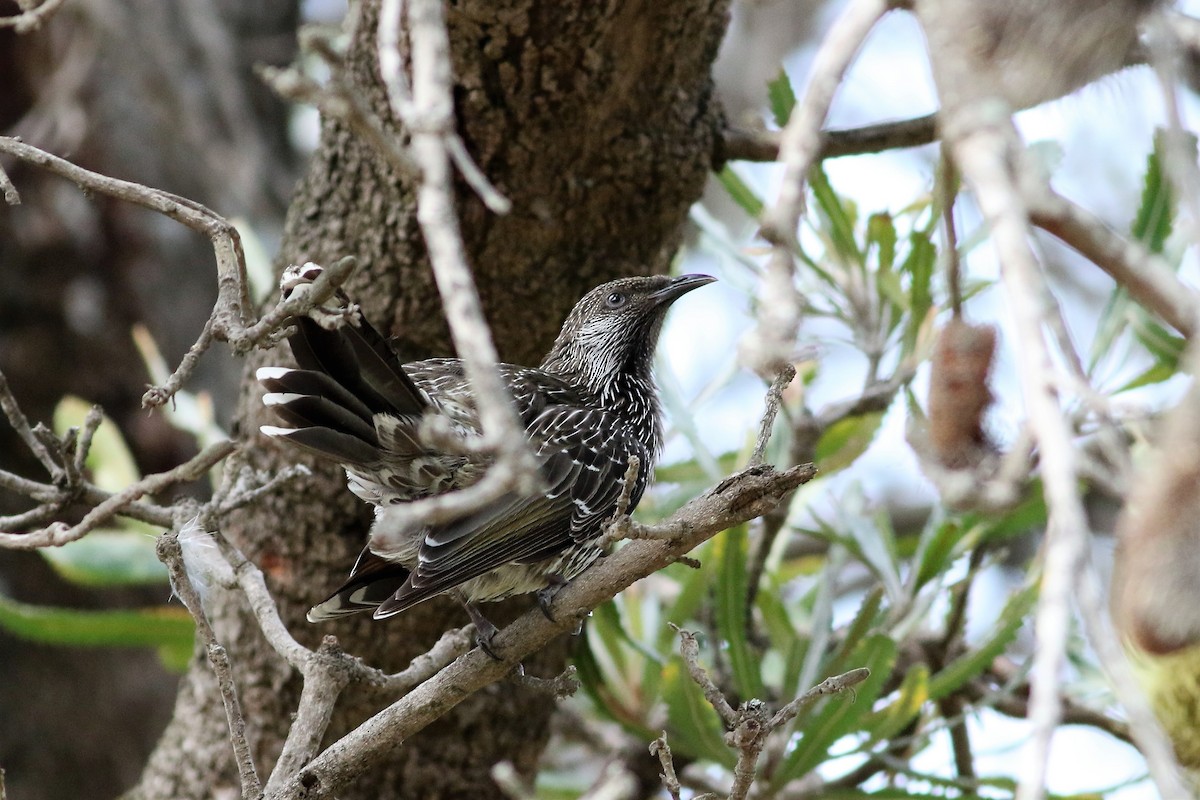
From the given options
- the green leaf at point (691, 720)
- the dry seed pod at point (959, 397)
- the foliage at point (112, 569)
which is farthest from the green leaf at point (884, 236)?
the foliage at point (112, 569)

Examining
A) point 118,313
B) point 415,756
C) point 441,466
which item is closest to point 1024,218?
point 441,466

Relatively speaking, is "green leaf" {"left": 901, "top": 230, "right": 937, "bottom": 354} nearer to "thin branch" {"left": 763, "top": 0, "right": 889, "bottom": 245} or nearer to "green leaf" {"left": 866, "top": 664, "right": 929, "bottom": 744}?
"green leaf" {"left": 866, "top": 664, "right": 929, "bottom": 744}

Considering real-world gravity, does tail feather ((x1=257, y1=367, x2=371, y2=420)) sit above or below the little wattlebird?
above

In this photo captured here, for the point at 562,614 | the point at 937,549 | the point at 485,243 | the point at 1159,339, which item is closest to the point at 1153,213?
the point at 1159,339

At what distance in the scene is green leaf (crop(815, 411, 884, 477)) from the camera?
3332 millimetres

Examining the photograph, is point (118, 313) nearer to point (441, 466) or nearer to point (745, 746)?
point (441, 466)

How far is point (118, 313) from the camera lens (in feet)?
16.4

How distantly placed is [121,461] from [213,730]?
33.4 inches

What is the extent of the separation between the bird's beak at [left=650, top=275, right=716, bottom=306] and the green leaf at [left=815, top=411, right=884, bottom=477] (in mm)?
521

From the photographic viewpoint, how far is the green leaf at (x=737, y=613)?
291 cm

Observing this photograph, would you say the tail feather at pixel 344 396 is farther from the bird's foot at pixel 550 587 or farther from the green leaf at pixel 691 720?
the green leaf at pixel 691 720

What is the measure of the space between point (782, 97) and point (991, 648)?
1.38 metres

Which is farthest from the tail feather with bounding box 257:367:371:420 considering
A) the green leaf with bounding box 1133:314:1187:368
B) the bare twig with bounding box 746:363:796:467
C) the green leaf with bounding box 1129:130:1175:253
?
the green leaf with bounding box 1133:314:1187:368

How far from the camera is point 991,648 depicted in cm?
290
